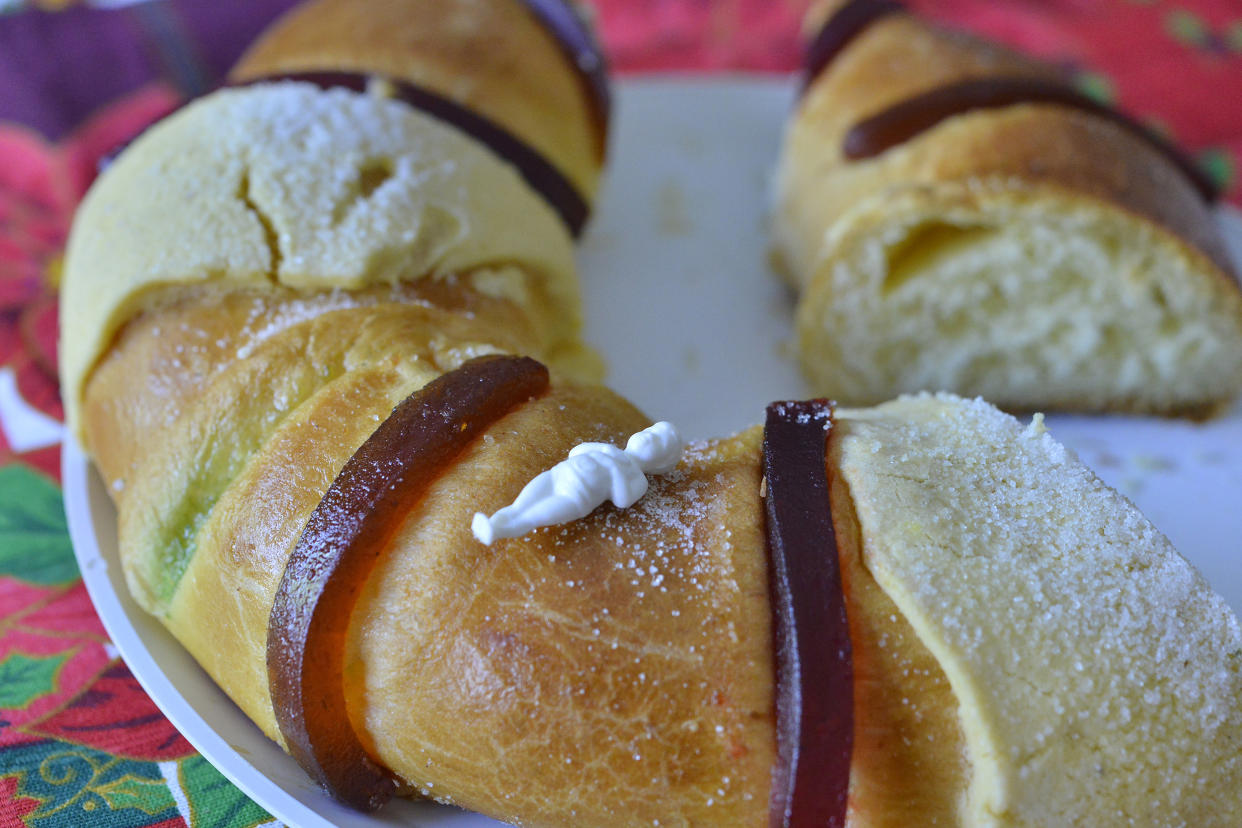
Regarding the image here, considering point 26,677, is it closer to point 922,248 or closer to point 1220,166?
point 922,248

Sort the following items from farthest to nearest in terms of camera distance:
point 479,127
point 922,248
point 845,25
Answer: point 845,25 < point 922,248 < point 479,127

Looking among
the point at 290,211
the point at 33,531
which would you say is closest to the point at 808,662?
the point at 290,211

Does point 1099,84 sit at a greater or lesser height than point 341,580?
greater

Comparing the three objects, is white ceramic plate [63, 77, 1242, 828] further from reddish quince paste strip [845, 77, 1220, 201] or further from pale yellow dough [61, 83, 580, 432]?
reddish quince paste strip [845, 77, 1220, 201]

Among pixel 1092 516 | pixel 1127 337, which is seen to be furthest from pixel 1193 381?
pixel 1092 516

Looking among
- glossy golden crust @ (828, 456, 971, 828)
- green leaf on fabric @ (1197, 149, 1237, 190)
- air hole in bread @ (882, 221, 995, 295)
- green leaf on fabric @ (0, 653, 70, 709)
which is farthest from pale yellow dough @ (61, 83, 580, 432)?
green leaf on fabric @ (1197, 149, 1237, 190)

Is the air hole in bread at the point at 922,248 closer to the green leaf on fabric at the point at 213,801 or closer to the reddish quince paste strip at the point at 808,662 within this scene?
the reddish quince paste strip at the point at 808,662
